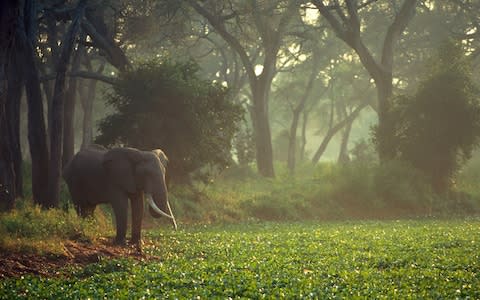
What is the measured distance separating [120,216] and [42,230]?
2.06m

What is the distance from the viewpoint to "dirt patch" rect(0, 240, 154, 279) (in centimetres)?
1329

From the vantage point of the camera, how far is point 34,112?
70.8 feet

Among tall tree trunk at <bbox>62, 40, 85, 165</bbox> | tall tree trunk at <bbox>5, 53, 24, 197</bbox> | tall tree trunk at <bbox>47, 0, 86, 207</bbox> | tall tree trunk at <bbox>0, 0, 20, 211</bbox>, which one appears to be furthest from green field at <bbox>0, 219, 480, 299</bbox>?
tall tree trunk at <bbox>62, 40, 85, 165</bbox>

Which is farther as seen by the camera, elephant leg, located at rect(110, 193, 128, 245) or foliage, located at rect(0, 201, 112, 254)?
elephant leg, located at rect(110, 193, 128, 245)

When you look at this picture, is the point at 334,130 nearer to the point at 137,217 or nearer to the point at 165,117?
the point at 165,117

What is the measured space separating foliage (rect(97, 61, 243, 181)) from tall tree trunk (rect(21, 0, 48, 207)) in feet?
19.0

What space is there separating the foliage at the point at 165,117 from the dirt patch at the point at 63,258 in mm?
10178

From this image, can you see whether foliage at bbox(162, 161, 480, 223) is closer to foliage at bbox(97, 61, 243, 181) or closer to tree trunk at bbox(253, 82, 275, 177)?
foliage at bbox(97, 61, 243, 181)

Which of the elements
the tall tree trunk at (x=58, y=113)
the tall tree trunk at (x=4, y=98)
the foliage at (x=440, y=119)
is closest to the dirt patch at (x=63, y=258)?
the tall tree trunk at (x=4, y=98)

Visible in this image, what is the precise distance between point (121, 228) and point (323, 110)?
6248 centimetres

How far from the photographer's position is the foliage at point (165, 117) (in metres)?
27.4

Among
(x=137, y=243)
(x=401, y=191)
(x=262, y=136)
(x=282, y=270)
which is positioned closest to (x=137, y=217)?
(x=137, y=243)

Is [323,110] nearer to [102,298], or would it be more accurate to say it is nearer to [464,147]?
[464,147]

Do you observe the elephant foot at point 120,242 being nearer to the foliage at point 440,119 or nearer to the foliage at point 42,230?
the foliage at point 42,230
